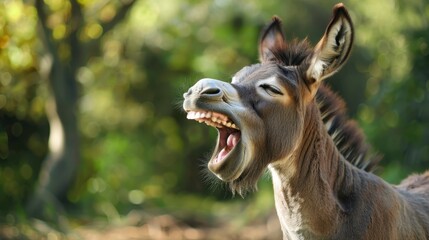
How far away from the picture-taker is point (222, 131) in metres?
Answer: 4.07

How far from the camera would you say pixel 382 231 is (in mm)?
4199

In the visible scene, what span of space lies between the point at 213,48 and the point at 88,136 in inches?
110

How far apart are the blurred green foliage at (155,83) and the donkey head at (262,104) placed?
19.9 ft

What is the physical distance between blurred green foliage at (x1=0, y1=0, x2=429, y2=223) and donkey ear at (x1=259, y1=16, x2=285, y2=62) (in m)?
5.48

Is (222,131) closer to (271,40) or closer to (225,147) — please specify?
(225,147)

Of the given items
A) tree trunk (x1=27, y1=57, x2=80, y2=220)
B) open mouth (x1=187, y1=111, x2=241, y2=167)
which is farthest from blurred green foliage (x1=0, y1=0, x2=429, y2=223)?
open mouth (x1=187, y1=111, x2=241, y2=167)

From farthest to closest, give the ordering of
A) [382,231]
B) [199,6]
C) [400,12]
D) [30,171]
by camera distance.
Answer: [199,6], [30,171], [400,12], [382,231]

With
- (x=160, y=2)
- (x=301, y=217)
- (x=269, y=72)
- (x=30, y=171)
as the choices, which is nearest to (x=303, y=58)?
(x=269, y=72)

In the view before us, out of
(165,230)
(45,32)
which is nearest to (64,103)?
(45,32)

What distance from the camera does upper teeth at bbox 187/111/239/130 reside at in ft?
12.8

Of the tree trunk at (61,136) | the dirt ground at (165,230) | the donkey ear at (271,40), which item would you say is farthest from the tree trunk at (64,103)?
the donkey ear at (271,40)

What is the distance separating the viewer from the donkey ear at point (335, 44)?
4.15 m

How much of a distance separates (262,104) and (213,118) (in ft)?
0.94

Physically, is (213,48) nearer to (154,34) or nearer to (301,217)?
(154,34)
